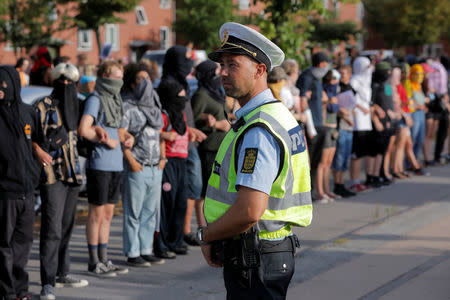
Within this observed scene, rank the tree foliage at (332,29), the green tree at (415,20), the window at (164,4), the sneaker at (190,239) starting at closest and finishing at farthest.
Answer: the sneaker at (190,239), the window at (164,4), the tree foliage at (332,29), the green tree at (415,20)

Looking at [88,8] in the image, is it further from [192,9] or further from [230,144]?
[230,144]

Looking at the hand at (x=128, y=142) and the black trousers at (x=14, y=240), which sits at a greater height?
the hand at (x=128, y=142)

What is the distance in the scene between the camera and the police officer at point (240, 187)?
125 inches

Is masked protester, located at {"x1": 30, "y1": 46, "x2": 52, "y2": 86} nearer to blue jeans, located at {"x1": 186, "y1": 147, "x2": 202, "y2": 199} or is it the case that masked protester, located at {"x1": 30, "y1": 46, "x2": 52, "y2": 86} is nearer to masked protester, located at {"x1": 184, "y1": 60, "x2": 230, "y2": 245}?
masked protester, located at {"x1": 184, "y1": 60, "x2": 230, "y2": 245}

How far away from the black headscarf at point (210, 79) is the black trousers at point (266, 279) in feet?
A: 15.8

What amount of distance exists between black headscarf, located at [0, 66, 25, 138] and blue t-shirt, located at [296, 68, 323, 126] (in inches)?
209

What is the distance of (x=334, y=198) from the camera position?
11.2 metres

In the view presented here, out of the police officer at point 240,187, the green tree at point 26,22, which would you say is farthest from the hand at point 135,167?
the green tree at point 26,22

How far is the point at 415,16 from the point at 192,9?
17597 millimetres

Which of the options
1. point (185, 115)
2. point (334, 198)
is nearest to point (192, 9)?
point (334, 198)

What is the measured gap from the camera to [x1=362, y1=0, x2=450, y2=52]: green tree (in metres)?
50.8

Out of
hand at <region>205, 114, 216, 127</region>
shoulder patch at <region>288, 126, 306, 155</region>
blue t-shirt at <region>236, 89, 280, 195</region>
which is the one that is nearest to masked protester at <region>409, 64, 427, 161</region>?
Answer: hand at <region>205, 114, 216, 127</region>

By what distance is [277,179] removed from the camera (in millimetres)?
3232

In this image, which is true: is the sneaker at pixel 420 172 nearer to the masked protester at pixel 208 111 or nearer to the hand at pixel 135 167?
the masked protester at pixel 208 111
